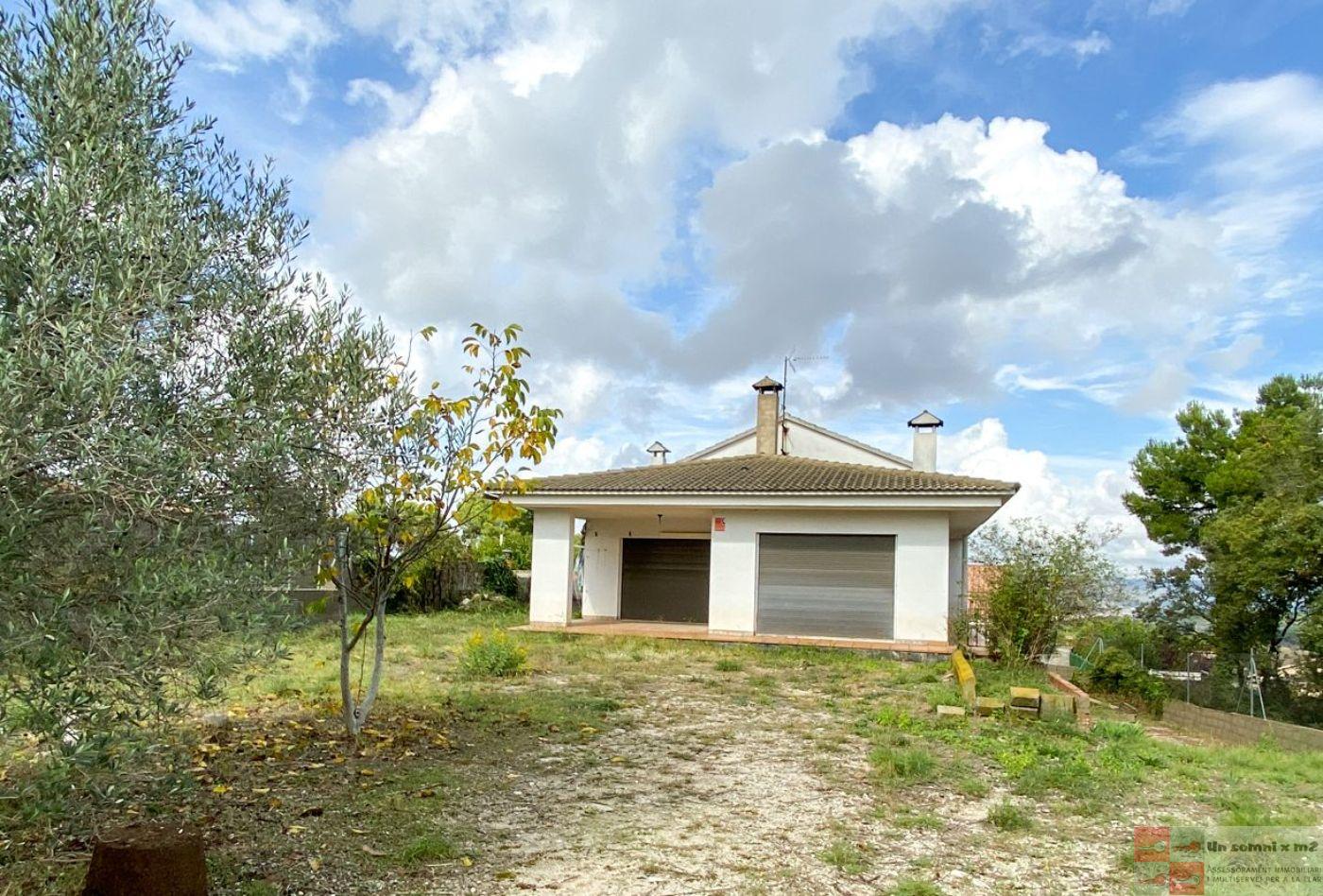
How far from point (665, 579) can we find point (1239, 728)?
44.3ft

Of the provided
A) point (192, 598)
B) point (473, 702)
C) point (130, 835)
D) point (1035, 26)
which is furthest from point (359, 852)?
point (1035, 26)

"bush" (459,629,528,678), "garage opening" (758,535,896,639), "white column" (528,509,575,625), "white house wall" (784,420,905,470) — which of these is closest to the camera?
"bush" (459,629,528,678)

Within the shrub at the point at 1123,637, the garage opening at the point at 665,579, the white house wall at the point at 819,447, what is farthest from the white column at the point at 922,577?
the white house wall at the point at 819,447

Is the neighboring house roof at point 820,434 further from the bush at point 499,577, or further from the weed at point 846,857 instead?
the weed at point 846,857

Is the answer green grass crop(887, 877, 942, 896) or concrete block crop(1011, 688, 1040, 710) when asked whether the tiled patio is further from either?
green grass crop(887, 877, 942, 896)

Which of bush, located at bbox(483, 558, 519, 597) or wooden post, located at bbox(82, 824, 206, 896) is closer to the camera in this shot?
→ wooden post, located at bbox(82, 824, 206, 896)

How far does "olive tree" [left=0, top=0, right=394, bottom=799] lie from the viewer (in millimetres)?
3068

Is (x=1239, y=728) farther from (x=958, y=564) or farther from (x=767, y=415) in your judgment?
(x=767, y=415)

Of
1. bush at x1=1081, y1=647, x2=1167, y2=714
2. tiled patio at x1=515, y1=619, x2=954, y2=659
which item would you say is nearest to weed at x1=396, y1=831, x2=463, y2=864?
tiled patio at x1=515, y1=619, x2=954, y2=659

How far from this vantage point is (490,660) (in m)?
12.2

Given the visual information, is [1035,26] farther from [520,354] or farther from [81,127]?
[81,127]

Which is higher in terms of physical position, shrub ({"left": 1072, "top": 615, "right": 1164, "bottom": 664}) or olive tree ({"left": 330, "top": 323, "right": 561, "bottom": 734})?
olive tree ({"left": 330, "top": 323, "right": 561, "bottom": 734})

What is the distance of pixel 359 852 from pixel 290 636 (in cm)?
191

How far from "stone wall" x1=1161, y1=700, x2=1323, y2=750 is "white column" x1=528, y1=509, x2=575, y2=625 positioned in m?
12.9
